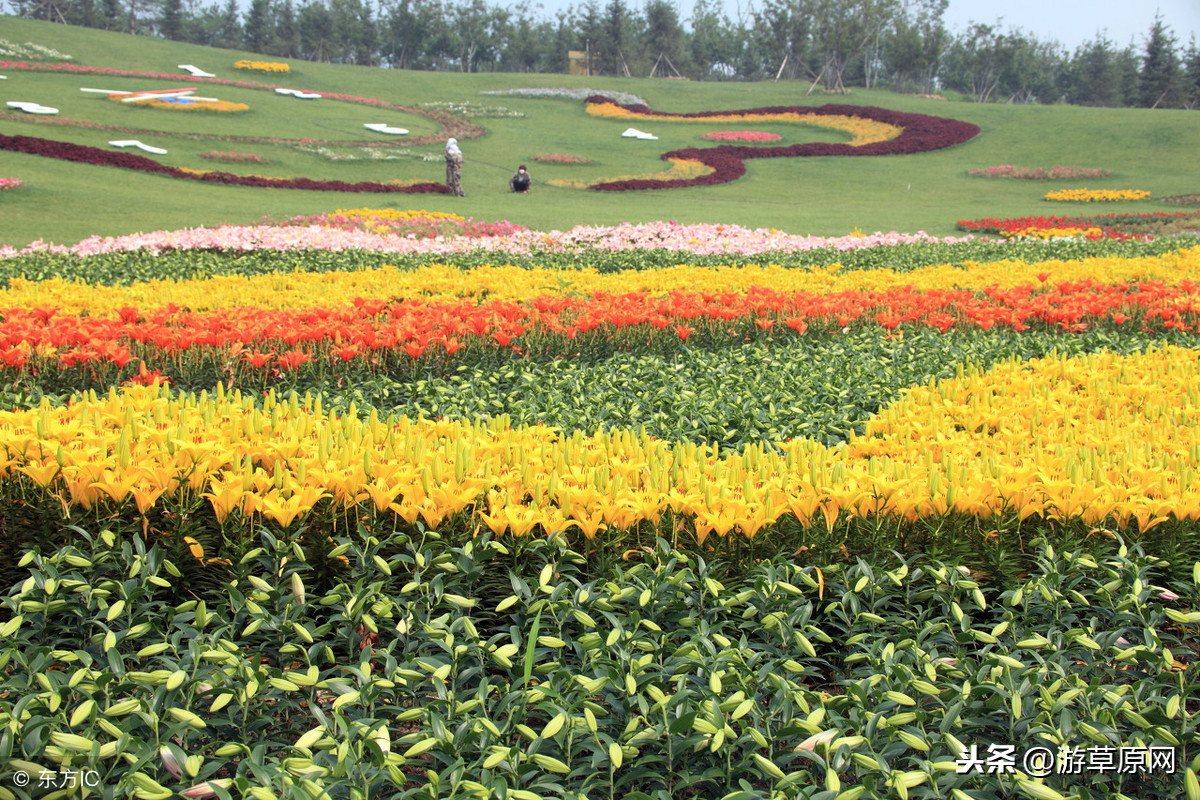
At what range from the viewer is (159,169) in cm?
2292

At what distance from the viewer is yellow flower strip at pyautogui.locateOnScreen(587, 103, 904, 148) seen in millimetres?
37312

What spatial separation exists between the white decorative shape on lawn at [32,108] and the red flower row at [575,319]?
89.7 feet

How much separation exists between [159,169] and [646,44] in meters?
61.6

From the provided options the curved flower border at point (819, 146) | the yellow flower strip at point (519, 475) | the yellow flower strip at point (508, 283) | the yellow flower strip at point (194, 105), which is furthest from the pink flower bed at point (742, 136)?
the yellow flower strip at point (519, 475)

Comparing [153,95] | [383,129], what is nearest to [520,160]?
[383,129]

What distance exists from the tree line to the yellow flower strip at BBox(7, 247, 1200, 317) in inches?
1962

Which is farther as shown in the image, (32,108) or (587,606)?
(32,108)

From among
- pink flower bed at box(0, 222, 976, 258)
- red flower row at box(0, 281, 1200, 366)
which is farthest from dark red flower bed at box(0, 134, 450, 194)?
red flower row at box(0, 281, 1200, 366)

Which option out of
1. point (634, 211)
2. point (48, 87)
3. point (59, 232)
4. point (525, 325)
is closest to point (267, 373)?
point (525, 325)

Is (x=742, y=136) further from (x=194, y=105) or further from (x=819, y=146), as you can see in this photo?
(x=194, y=105)

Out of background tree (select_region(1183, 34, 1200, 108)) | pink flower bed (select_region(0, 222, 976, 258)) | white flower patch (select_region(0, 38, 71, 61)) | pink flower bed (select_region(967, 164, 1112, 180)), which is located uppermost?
background tree (select_region(1183, 34, 1200, 108))

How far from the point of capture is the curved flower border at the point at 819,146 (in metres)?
29.4

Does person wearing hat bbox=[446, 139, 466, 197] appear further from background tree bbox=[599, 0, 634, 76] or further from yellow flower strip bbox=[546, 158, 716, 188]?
background tree bbox=[599, 0, 634, 76]

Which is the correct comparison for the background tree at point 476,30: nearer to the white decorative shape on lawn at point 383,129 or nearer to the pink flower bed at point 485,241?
the white decorative shape on lawn at point 383,129
